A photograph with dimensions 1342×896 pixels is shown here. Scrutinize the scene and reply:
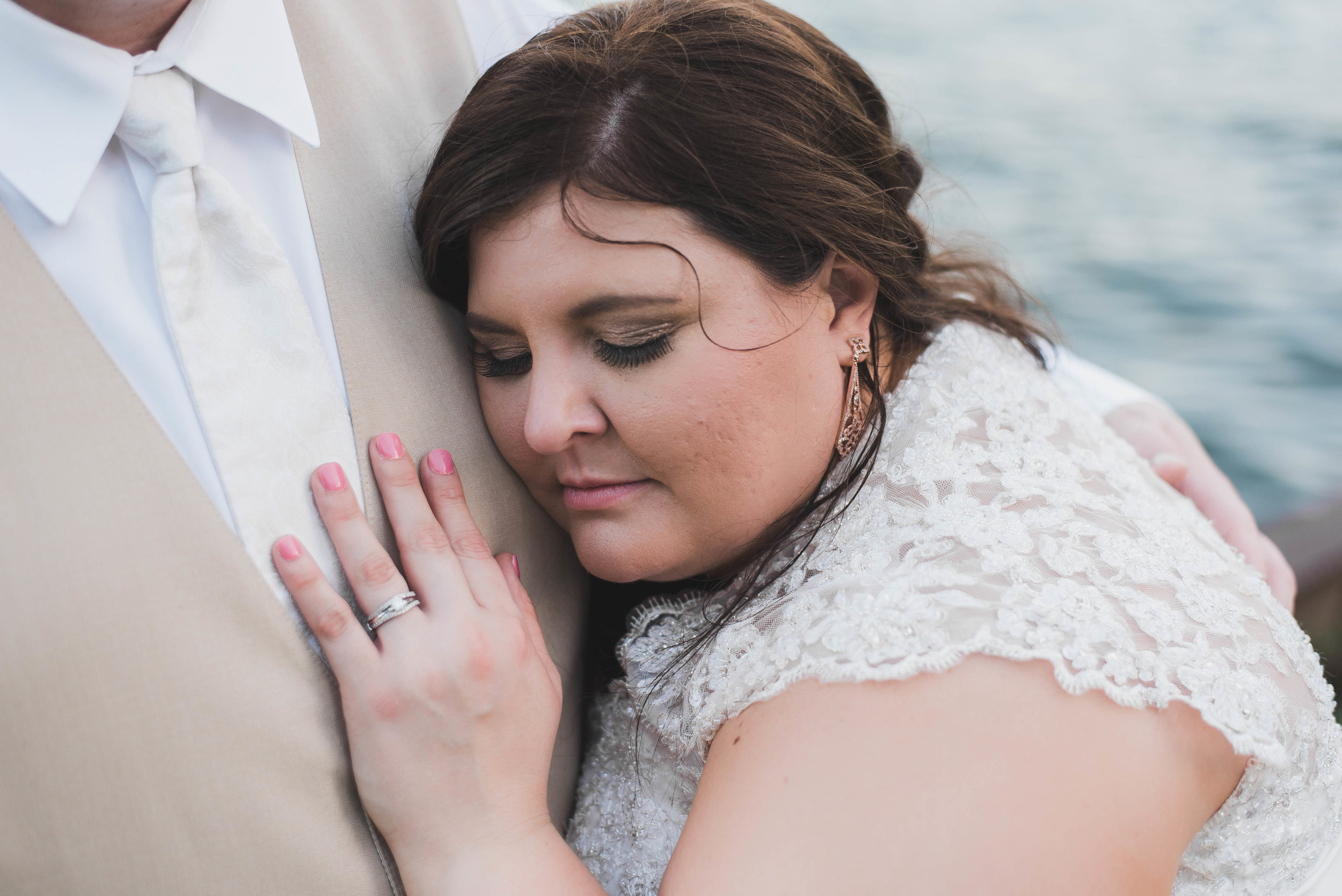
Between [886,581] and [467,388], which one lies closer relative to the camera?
[886,581]

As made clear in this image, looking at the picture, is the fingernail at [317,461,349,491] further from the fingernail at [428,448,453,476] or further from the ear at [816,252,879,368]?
the ear at [816,252,879,368]

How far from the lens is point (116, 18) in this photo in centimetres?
133

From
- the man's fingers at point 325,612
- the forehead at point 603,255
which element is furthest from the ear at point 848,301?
the man's fingers at point 325,612

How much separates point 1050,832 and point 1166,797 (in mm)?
195

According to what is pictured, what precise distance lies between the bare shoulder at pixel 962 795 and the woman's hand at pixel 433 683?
27 cm

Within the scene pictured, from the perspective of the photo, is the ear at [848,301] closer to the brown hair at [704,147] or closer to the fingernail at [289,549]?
the brown hair at [704,147]

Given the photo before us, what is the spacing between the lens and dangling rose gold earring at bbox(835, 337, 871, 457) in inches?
69.4

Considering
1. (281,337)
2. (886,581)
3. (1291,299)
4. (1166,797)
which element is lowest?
(1291,299)

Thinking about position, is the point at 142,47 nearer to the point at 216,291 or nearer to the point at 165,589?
the point at 216,291

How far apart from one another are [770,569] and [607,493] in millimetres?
296

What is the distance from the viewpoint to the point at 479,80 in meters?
1.73

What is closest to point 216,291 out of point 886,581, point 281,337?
point 281,337

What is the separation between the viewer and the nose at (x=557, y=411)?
5.12 ft

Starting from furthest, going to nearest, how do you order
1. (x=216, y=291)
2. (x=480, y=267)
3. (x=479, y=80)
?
(x=479, y=80)
(x=480, y=267)
(x=216, y=291)
